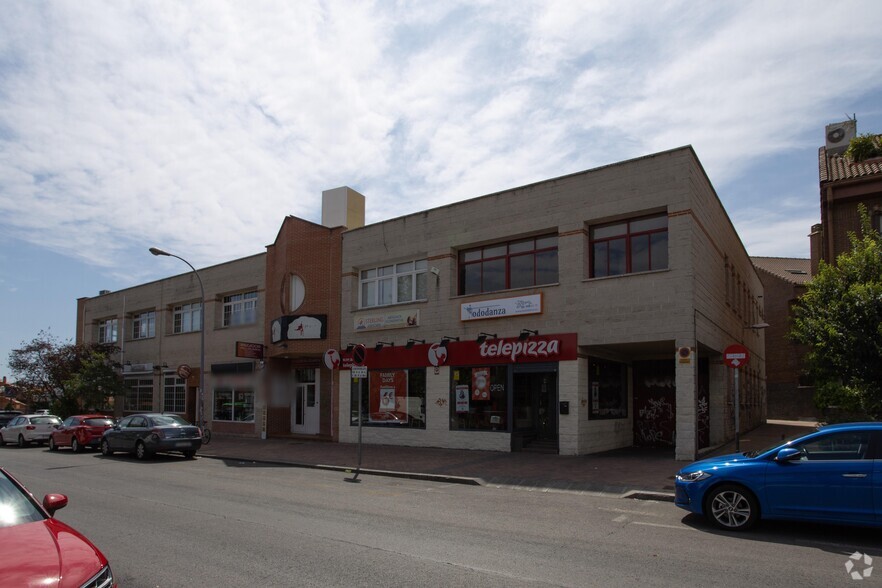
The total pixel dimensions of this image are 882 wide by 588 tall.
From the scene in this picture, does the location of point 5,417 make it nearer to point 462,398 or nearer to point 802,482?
point 462,398

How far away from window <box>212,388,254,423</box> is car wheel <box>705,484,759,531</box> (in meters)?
22.2

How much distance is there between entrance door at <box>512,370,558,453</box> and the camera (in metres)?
18.8

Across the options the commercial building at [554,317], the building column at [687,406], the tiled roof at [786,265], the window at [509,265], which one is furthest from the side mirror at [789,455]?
the tiled roof at [786,265]

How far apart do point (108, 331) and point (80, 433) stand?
17.9m

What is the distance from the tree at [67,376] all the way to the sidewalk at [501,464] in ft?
50.0

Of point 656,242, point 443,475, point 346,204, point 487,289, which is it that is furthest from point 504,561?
point 346,204

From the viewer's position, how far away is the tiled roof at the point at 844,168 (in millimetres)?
23159

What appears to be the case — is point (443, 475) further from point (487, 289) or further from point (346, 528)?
point (487, 289)

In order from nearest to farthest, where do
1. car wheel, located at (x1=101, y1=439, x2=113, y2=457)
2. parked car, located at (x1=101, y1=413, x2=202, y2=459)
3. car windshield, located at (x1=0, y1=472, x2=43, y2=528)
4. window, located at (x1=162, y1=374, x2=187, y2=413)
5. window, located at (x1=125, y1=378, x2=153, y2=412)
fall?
car windshield, located at (x1=0, y1=472, x2=43, y2=528) < parked car, located at (x1=101, y1=413, x2=202, y2=459) < car wheel, located at (x1=101, y1=439, x2=113, y2=457) < window, located at (x1=162, y1=374, x2=187, y2=413) < window, located at (x1=125, y1=378, x2=153, y2=412)

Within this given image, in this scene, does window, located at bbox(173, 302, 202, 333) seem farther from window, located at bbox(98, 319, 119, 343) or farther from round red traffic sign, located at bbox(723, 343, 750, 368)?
round red traffic sign, located at bbox(723, 343, 750, 368)

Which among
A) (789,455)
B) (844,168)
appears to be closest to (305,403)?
(789,455)

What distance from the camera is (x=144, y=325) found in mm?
36156

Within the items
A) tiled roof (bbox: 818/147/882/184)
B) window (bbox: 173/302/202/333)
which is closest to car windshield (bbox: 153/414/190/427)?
window (bbox: 173/302/202/333)

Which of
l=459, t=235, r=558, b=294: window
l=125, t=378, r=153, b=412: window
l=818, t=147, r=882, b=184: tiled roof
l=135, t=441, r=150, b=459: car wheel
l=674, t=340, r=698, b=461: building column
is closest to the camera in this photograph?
l=674, t=340, r=698, b=461: building column
